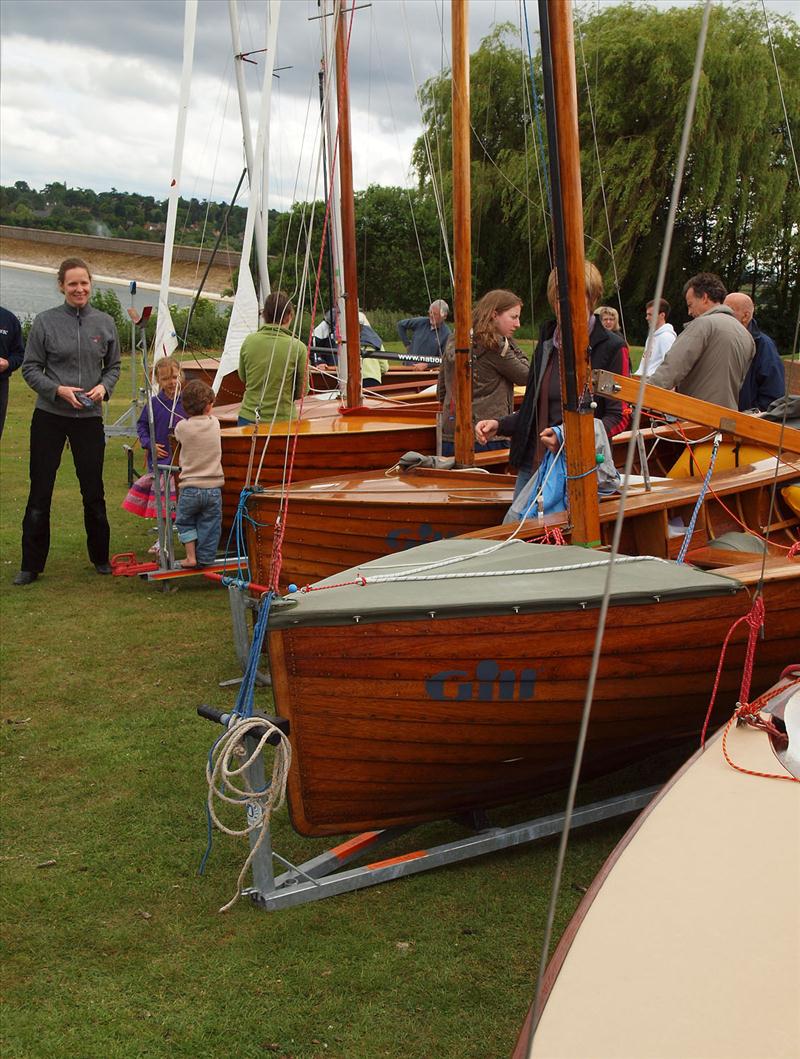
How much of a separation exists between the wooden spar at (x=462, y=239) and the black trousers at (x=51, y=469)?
2433mm

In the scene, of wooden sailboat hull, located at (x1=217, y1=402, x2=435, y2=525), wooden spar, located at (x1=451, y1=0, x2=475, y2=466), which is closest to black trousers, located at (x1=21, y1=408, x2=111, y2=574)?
wooden sailboat hull, located at (x1=217, y1=402, x2=435, y2=525)

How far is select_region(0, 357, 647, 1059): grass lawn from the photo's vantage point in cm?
282

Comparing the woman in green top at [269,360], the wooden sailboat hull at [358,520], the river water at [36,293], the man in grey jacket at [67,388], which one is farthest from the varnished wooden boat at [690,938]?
the river water at [36,293]

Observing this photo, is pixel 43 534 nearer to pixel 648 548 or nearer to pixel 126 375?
pixel 648 548

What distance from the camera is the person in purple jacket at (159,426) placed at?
758cm

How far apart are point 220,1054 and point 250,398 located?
5056mm

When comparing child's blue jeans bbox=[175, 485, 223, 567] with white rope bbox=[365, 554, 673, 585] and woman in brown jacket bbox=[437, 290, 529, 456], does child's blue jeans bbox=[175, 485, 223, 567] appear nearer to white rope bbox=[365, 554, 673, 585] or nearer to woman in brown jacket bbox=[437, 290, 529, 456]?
woman in brown jacket bbox=[437, 290, 529, 456]

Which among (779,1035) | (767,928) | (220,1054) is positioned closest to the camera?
(779,1035)

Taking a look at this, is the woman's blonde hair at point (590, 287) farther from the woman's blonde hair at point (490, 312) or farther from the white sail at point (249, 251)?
the white sail at point (249, 251)

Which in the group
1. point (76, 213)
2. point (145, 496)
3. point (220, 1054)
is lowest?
point (220, 1054)

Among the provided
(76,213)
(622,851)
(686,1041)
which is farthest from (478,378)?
(76,213)

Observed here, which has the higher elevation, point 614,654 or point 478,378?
point 478,378

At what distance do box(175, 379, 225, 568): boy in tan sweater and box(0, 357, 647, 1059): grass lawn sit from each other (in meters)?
1.86

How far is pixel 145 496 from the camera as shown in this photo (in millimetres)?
7621
